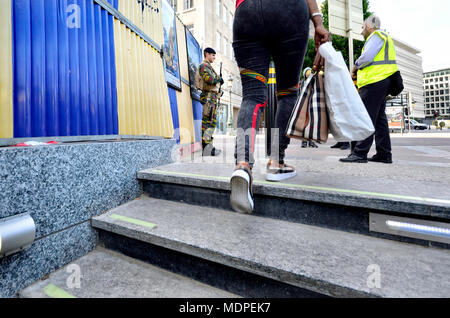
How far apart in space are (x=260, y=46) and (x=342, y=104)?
0.66 metres

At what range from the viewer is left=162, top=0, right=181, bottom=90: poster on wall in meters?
3.49

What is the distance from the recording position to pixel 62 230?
4.33 feet

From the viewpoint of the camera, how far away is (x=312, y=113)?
4.80 feet

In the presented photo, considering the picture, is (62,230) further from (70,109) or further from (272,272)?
(272,272)

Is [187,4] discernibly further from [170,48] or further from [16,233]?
[16,233]

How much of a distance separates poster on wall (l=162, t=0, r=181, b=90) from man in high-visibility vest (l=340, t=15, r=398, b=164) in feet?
8.94

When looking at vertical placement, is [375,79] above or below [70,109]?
above

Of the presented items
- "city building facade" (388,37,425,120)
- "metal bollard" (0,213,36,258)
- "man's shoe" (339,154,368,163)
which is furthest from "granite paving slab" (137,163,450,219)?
"city building facade" (388,37,425,120)

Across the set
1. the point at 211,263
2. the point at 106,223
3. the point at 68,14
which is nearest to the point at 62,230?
the point at 106,223

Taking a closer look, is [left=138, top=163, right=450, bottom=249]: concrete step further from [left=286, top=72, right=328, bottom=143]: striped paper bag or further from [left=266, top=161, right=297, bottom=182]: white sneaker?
[left=286, top=72, right=328, bottom=143]: striped paper bag

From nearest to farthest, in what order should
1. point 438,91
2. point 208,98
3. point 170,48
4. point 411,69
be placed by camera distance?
point 170,48 → point 208,98 → point 411,69 → point 438,91

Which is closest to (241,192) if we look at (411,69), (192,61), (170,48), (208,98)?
(170,48)

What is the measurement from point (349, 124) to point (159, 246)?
1332 mm

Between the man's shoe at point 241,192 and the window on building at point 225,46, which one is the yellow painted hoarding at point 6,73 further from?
the window on building at point 225,46
